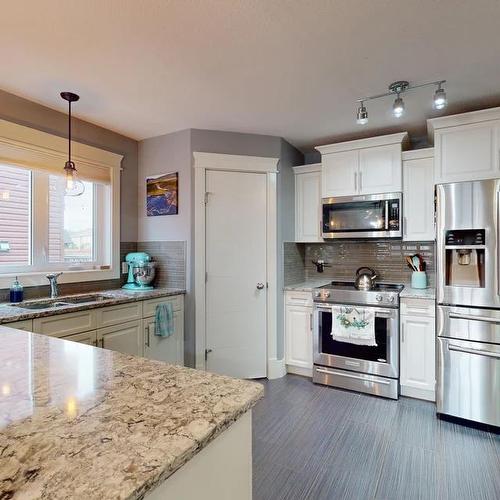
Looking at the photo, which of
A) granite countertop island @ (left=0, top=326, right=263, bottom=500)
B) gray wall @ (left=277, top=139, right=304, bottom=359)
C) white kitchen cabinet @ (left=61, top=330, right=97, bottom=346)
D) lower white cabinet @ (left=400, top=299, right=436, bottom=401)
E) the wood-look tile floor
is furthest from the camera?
gray wall @ (left=277, top=139, right=304, bottom=359)

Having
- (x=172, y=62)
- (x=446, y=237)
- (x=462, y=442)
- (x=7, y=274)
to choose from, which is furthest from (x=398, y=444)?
(x=7, y=274)

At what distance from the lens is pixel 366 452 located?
2119 millimetres

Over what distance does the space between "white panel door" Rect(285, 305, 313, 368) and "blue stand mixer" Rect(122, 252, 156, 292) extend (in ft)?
4.64

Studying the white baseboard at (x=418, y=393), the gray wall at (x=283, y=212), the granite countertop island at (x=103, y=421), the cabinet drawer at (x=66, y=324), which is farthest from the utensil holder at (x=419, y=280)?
the cabinet drawer at (x=66, y=324)

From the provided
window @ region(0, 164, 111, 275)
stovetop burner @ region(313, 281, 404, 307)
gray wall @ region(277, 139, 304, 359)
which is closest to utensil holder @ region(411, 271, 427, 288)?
stovetop burner @ region(313, 281, 404, 307)

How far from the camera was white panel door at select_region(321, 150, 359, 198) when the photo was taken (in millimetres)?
3279

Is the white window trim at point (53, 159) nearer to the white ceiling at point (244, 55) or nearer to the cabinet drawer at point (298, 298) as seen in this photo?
the white ceiling at point (244, 55)

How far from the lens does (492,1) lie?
5.14 ft

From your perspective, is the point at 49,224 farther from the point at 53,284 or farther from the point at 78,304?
the point at 78,304

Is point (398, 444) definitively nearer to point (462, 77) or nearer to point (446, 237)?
point (446, 237)

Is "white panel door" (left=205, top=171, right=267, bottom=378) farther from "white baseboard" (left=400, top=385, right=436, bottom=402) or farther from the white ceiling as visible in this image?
"white baseboard" (left=400, top=385, right=436, bottom=402)

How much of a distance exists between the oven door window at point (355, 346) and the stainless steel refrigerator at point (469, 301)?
44 cm

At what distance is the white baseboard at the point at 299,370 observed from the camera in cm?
335

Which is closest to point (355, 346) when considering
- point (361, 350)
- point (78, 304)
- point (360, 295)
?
point (361, 350)
